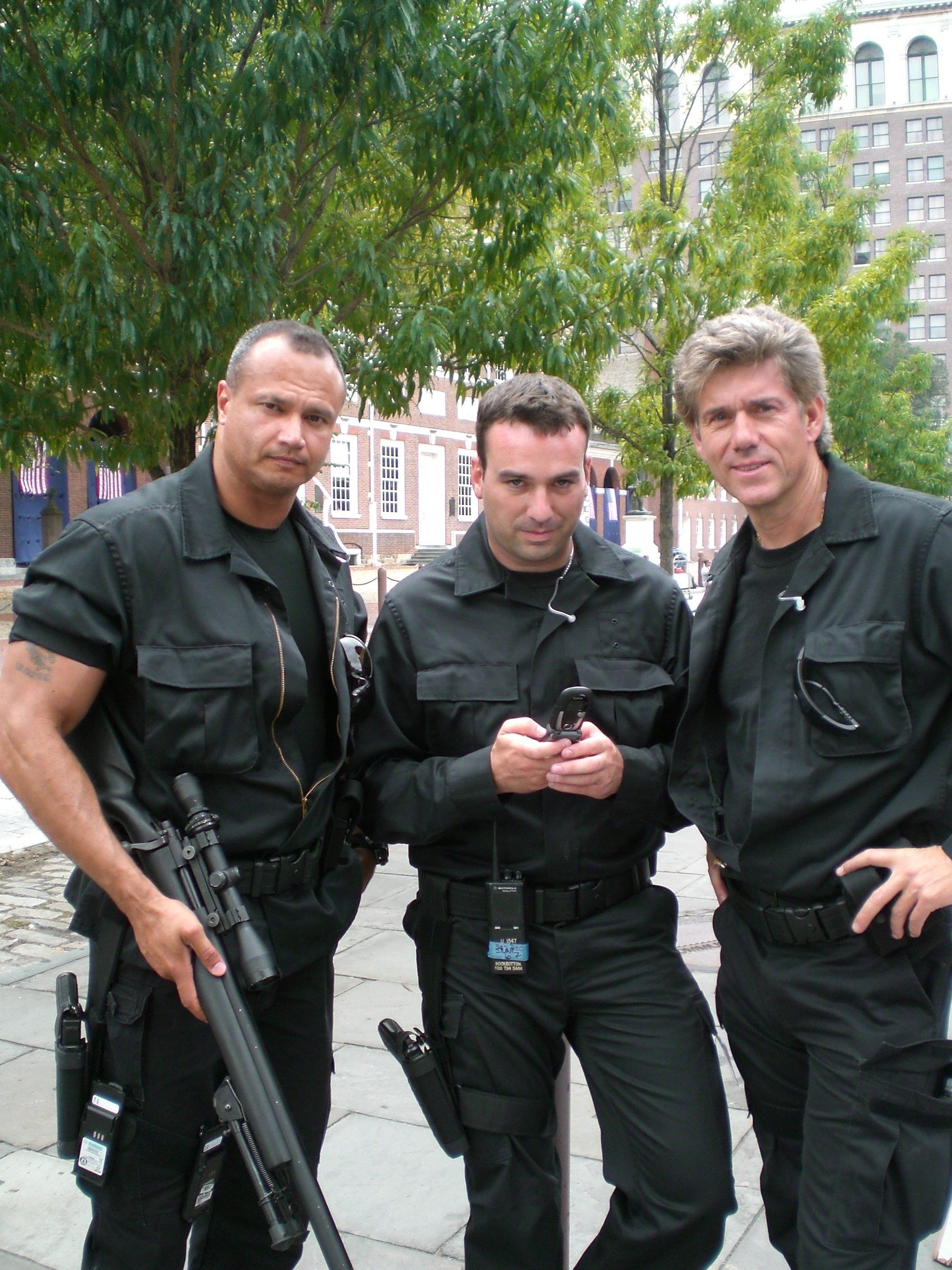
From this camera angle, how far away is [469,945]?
273 cm

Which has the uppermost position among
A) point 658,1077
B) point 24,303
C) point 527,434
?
point 24,303

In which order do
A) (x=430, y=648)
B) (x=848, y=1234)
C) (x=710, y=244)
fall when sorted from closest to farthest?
(x=848, y=1234)
(x=430, y=648)
(x=710, y=244)

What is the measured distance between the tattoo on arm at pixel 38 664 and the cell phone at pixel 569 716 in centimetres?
107

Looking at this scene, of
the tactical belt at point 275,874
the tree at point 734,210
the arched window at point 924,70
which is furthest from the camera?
the arched window at point 924,70

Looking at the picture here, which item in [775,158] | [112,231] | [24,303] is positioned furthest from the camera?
[775,158]

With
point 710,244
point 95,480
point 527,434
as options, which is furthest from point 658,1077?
point 95,480

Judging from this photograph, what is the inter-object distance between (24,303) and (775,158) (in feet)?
35.0

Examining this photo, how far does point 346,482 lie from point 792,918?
3263cm

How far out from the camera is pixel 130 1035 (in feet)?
8.05

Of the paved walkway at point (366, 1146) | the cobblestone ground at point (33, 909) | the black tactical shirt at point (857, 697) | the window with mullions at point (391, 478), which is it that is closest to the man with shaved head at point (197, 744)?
the paved walkway at point (366, 1146)

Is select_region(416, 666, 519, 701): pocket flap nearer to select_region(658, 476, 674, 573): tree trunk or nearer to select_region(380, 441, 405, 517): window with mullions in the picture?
select_region(658, 476, 674, 573): tree trunk

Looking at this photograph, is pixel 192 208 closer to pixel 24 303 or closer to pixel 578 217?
pixel 24 303

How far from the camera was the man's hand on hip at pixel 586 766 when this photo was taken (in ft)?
8.27

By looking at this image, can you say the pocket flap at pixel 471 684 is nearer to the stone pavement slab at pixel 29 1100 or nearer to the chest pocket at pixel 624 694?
the chest pocket at pixel 624 694
